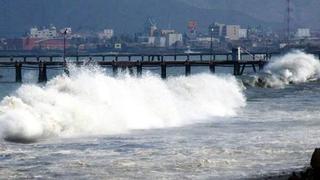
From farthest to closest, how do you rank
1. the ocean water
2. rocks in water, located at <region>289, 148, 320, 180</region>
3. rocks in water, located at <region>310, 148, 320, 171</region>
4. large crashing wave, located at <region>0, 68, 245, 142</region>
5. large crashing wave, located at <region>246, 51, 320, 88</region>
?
large crashing wave, located at <region>246, 51, 320, 88</region>, large crashing wave, located at <region>0, 68, 245, 142</region>, the ocean water, rocks in water, located at <region>310, 148, 320, 171</region>, rocks in water, located at <region>289, 148, 320, 180</region>

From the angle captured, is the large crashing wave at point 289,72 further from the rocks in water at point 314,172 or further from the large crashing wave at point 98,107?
the rocks in water at point 314,172

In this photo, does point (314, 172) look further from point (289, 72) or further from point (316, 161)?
→ point (289, 72)

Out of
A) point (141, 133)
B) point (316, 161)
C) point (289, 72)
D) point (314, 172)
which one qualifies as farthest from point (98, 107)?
point (289, 72)

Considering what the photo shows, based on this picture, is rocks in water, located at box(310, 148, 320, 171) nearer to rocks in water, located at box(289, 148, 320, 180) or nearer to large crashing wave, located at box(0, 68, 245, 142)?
rocks in water, located at box(289, 148, 320, 180)

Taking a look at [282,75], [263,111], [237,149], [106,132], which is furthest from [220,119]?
[282,75]

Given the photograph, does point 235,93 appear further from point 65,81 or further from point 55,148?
point 55,148

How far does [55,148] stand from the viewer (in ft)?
71.3

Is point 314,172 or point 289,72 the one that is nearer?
point 314,172

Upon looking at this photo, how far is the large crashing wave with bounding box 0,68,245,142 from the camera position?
2464cm

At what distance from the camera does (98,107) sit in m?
29.2

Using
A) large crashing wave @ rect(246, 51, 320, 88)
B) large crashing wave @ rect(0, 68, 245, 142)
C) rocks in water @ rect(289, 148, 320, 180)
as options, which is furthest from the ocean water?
large crashing wave @ rect(246, 51, 320, 88)

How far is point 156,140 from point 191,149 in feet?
7.92

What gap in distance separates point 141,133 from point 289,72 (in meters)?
54.7

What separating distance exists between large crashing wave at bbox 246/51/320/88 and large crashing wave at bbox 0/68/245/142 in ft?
96.6
